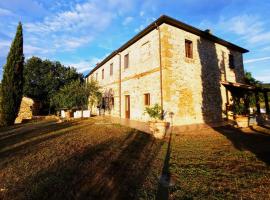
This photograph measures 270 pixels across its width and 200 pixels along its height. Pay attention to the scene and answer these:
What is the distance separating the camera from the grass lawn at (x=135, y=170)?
3.29 meters

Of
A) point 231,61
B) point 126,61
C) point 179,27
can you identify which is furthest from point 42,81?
point 231,61

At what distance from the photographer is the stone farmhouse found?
11.1 meters

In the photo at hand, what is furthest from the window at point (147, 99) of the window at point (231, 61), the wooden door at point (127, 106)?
the window at point (231, 61)

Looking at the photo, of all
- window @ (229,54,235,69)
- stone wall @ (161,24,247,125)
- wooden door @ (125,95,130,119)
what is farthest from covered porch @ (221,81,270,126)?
wooden door @ (125,95,130,119)

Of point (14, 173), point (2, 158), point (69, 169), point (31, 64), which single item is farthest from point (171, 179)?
point (31, 64)

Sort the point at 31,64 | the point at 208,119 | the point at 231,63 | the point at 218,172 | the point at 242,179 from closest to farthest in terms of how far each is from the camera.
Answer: the point at 242,179
the point at 218,172
the point at 208,119
the point at 231,63
the point at 31,64

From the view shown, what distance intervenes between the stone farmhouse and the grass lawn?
4816mm

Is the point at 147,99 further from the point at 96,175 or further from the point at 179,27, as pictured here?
the point at 96,175

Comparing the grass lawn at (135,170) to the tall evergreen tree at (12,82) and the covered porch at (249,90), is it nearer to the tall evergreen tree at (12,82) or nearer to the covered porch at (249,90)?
the covered porch at (249,90)

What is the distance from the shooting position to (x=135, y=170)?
4.41m

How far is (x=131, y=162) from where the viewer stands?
4.97 metres

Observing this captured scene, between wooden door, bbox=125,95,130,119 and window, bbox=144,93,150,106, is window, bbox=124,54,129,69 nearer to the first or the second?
wooden door, bbox=125,95,130,119

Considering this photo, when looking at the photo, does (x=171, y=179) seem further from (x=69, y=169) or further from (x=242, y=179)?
(x=69, y=169)

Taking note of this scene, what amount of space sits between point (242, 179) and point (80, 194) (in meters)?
3.44
